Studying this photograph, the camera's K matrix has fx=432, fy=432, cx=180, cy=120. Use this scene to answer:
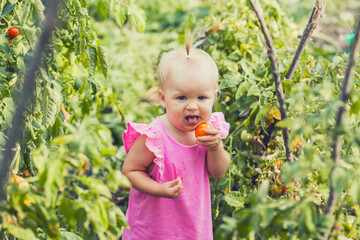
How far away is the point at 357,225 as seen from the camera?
129 centimetres

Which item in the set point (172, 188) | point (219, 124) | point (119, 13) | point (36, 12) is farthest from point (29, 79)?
point (119, 13)

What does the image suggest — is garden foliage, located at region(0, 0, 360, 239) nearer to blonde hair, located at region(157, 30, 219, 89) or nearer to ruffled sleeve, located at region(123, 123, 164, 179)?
blonde hair, located at region(157, 30, 219, 89)

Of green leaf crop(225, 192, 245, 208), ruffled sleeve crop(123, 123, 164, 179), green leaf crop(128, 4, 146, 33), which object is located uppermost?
green leaf crop(128, 4, 146, 33)

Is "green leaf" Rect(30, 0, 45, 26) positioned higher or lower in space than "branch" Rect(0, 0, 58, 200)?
higher

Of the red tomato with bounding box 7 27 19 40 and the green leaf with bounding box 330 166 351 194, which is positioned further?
the red tomato with bounding box 7 27 19 40

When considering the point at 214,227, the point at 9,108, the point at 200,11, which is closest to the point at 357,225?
the point at 214,227

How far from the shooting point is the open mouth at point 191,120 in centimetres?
153

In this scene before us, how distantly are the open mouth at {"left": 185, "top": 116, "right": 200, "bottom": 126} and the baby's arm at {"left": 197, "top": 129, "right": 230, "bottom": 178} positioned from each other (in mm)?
94

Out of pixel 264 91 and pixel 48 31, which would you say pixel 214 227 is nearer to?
pixel 264 91

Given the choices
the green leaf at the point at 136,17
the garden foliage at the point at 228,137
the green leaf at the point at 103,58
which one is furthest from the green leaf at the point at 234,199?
the green leaf at the point at 136,17

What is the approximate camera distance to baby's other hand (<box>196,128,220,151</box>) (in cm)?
144

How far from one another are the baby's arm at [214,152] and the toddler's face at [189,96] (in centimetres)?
10

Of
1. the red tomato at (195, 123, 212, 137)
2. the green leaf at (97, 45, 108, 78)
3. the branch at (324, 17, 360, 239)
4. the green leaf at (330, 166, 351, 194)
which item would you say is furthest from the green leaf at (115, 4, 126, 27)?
the green leaf at (330, 166, 351, 194)

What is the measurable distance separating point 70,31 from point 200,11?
12.5 ft
